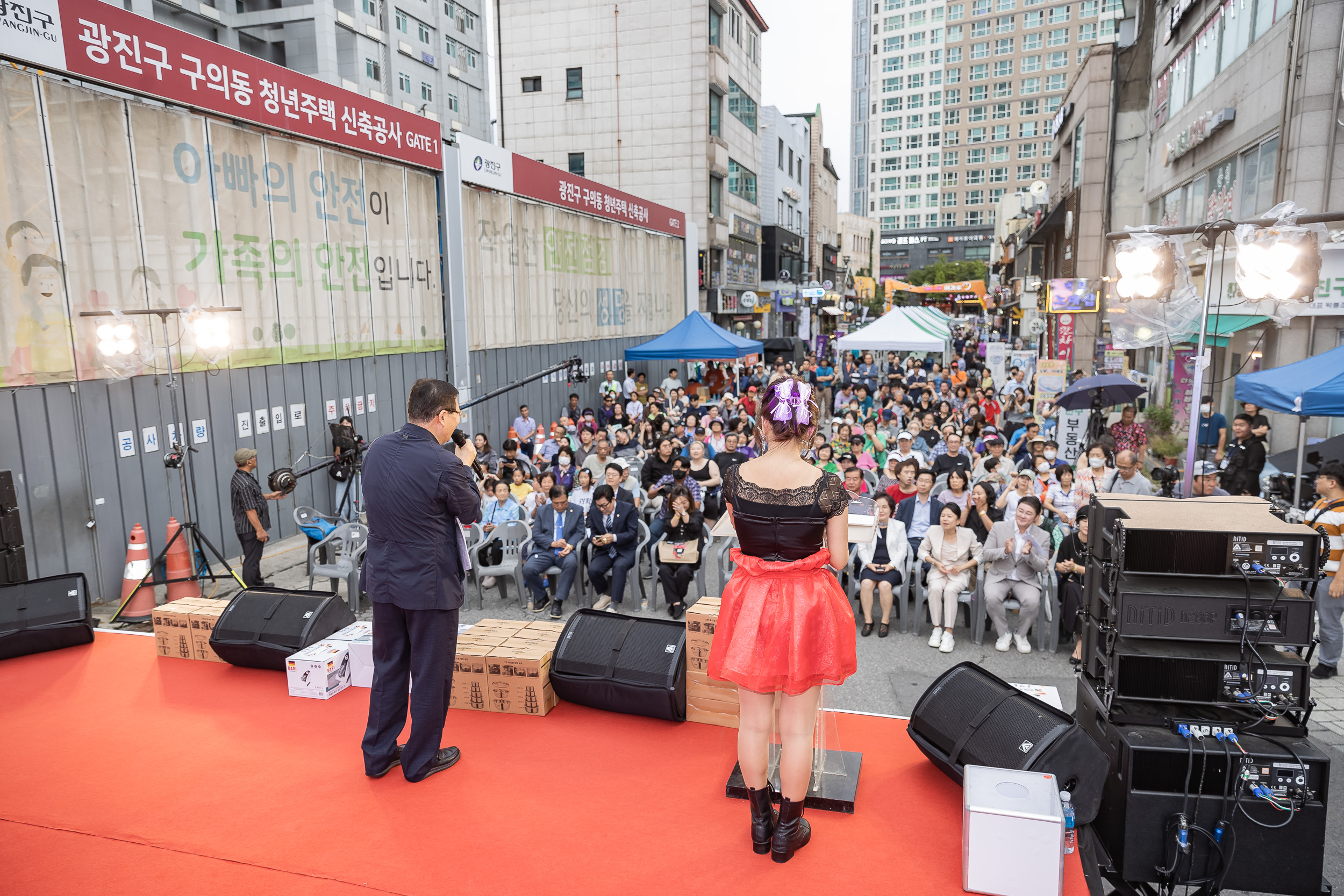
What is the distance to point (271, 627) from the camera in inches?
198

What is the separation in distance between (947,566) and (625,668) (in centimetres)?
388

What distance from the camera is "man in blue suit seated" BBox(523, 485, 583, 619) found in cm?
806

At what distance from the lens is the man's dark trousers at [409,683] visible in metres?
3.63

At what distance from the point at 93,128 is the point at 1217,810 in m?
10.6

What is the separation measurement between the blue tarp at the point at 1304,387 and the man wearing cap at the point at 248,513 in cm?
976

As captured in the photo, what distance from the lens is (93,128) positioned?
7.99 metres

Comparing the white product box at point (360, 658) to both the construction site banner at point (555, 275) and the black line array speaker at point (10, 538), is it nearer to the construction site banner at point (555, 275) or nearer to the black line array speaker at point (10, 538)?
the black line array speaker at point (10, 538)

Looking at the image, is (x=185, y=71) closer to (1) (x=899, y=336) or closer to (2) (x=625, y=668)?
(2) (x=625, y=668)

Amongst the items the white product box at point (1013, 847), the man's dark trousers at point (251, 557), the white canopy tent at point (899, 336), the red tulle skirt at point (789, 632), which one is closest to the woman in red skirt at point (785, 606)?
the red tulle skirt at point (789, 632)

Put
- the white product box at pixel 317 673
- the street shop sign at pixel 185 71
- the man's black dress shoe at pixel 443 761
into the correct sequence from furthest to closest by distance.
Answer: the street shop sign at pixel 185 71 → the white product box at pixel 317 673 → the man's black dress shoe at pixel 443 761

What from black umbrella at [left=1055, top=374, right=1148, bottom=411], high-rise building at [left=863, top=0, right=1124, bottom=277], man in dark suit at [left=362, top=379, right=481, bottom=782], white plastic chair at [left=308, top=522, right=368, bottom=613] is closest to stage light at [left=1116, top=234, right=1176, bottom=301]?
man in dark suit at [left=362, top=379, right=481, bottom=782]

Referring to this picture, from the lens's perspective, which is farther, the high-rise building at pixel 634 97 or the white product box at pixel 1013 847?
the high-rise building at pixel 634 97

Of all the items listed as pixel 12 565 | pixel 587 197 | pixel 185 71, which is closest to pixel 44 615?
pixel 12 565

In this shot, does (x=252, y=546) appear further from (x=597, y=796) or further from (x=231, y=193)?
(x=597, y=796)
